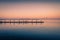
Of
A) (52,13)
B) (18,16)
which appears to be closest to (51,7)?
(52,13)

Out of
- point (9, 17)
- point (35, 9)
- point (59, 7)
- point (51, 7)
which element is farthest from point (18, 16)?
point (59, 7)

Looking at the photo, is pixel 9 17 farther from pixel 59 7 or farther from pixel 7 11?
pixel 59 7

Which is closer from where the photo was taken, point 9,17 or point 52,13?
point 52,13

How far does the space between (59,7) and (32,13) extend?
68cm

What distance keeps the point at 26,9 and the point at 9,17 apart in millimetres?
496

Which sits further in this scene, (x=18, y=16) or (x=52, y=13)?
(x=18, y=16)

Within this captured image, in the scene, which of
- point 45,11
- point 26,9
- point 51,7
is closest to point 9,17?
point 26,9

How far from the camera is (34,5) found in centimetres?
246

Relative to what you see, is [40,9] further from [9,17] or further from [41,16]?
[9,17]

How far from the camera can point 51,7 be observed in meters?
2.40

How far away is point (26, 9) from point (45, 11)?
0.48m

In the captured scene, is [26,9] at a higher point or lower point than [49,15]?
higher

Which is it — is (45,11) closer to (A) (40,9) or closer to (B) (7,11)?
(A) (40,9)

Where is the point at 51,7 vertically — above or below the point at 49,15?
above
